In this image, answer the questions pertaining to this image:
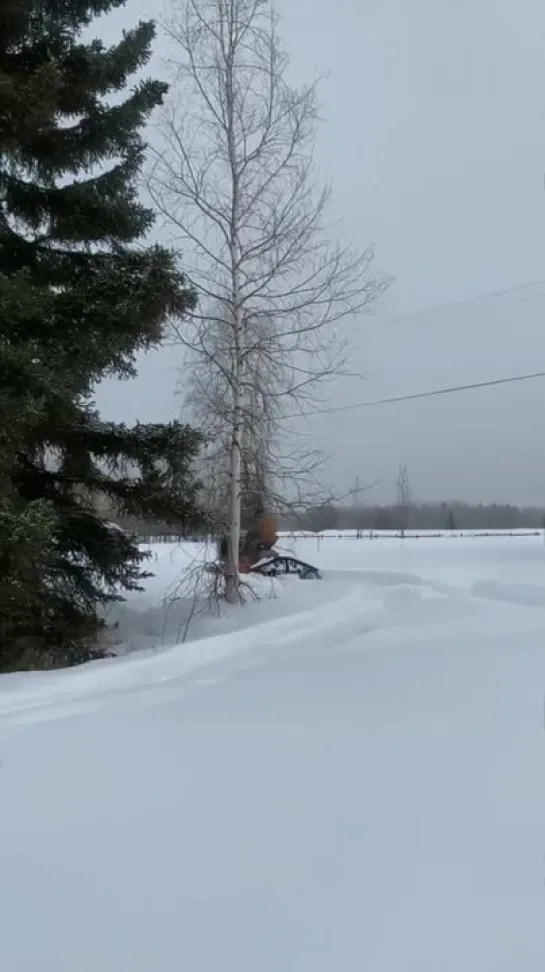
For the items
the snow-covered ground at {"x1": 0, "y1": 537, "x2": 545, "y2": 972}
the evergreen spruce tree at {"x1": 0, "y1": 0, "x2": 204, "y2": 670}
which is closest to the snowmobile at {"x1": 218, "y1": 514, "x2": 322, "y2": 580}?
the evergreen spruce tree at {"x1": 0, "y1": 0, "x2": 204, "y2": 670}

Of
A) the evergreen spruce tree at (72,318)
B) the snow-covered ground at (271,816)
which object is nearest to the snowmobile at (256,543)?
the evergreen spruce tree at (72,318)

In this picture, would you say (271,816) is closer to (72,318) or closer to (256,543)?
(72,318)

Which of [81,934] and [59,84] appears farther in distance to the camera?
[59,84]

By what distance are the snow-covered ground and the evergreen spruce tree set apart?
9.00ft

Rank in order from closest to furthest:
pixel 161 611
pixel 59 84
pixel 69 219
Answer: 1. pixel 59 84
2. pixel 69 219
3. pixel 161 611

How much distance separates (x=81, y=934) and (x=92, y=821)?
767 mm

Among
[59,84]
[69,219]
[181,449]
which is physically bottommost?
[181,449]

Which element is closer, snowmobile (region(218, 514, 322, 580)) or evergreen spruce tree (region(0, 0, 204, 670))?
evergreen spruce tree (region(0, 0, 204, 670))

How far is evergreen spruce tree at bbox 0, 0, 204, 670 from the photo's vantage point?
8.33 metres

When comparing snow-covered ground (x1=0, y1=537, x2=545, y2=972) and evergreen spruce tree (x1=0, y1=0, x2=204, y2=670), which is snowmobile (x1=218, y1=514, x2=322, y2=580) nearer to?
evergreen spruce tree (x1=0, y1=0, x2=204, y2=670)

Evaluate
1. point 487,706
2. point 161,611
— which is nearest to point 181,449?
point 161,611

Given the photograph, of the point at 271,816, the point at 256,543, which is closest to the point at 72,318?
the point at 271,816

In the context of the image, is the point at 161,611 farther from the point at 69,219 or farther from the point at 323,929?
the point at 323,929

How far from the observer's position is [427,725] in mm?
4684
